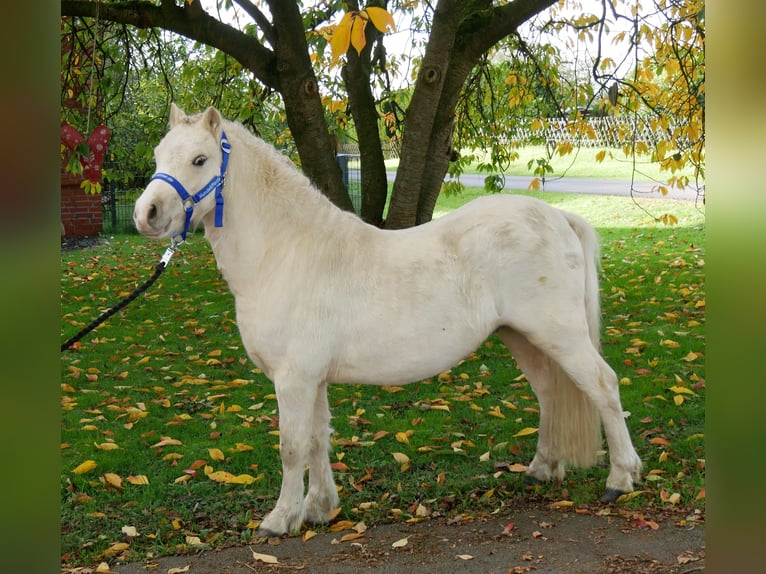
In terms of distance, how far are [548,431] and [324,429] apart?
142 centimetres

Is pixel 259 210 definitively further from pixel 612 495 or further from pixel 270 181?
pixel 612 495

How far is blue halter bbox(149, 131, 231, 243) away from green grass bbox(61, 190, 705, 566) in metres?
1.74

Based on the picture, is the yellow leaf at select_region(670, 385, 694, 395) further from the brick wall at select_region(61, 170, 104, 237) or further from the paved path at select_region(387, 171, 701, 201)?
the paved path at select_region(387, 171, 701, 201)

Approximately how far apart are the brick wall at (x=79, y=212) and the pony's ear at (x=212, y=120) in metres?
13.1

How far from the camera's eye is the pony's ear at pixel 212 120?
3.79 meters

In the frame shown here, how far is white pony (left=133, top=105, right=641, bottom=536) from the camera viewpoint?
3988 mm

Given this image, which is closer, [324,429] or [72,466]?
[324,429]

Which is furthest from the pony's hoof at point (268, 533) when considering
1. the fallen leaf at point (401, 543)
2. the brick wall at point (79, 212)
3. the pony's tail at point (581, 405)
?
the brick wall at point (79, 212)

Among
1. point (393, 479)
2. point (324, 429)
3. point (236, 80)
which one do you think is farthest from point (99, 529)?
point (236, 80)

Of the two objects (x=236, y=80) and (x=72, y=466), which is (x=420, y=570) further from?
(x=236, y=80)

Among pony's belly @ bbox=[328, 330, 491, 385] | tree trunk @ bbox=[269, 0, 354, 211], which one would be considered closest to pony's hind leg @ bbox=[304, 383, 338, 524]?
pony's belly @ bbox=[328, 330, 491, 385]

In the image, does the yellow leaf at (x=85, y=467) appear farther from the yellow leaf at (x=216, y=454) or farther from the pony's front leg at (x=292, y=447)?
the pony's front leg at (x=292, y=447)

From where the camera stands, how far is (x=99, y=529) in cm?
421

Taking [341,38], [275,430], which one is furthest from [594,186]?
[341,38]
